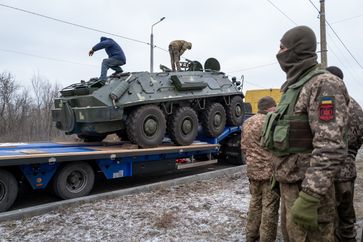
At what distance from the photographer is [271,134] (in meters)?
2.63

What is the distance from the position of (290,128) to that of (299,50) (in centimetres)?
58

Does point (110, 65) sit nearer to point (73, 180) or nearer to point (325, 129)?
point (73, 180)

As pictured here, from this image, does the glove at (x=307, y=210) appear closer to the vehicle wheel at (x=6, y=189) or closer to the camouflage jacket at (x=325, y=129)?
the camouflage jacket at (x=325, y=129)

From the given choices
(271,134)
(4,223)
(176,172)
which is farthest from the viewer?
(176,172)

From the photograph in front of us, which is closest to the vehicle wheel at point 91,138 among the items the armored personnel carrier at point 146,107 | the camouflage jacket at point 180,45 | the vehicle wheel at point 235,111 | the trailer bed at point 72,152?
the armored personnel carrier at point 146,107

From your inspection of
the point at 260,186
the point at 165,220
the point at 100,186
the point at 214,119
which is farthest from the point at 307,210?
the point at 214,119

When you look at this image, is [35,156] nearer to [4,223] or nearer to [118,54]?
[4,223]

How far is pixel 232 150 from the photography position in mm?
10891

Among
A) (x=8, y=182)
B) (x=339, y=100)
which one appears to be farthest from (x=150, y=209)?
(x=339, y=100)

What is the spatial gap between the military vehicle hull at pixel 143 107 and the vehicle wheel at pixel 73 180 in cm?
106

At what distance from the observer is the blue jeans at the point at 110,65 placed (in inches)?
335

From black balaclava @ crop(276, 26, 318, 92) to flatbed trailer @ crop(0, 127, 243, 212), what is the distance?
4754 millimetres

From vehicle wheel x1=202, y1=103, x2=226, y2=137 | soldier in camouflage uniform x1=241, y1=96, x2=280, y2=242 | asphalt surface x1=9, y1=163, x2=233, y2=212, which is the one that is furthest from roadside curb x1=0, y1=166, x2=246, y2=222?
soldier in camouflage uniform x1=241, y1=96, x2=280, y2=242

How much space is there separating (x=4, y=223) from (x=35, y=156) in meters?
1.20
